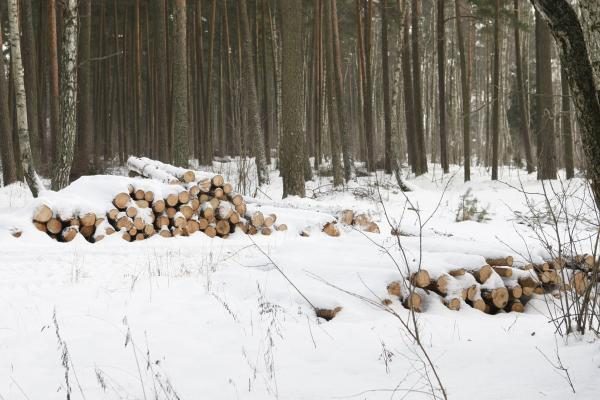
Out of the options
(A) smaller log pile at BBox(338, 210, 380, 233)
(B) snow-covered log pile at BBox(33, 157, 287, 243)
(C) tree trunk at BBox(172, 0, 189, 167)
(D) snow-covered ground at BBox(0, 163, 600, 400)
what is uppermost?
(C) tree trunk at BBox(172, 0, 189, 167)

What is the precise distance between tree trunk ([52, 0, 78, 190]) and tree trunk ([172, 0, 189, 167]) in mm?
2414

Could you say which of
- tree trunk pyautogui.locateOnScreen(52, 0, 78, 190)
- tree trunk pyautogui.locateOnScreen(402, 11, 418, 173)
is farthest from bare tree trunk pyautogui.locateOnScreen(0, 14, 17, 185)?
tree trunk pyautogui.locateOnScreen(402, 11, 418, 173)

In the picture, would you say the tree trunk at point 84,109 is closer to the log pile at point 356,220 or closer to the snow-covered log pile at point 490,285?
the log pile at point 356,220

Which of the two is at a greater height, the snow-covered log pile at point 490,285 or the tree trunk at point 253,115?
the tree trunk at point 253,115

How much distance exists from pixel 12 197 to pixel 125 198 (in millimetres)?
5215

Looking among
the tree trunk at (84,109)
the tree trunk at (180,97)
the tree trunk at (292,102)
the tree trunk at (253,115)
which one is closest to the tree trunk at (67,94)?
the tree trunk at (180,97)

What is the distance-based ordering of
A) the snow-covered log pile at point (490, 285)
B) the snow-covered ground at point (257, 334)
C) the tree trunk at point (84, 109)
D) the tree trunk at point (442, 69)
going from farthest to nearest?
the tree trunk at point (442, 69) < the tree trunk at point (84, 109) < the snow-covered log pile at point (490, 285) < the snow-covered ground at point (257, 334)

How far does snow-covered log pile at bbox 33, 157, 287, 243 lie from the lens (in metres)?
6.29

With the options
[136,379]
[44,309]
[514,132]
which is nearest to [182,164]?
[44,309]

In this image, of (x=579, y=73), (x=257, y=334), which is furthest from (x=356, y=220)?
(x=579, y=73)

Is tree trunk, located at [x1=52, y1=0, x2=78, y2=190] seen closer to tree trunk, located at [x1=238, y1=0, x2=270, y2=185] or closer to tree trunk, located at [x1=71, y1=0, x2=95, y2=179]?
tree trunk, located at [x1=71, y1=0, x2=95, y2=179]

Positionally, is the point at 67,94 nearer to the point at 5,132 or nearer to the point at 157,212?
the point at 157,212

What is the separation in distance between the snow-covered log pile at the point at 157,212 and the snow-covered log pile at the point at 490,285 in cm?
370

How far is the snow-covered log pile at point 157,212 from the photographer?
248 inches
